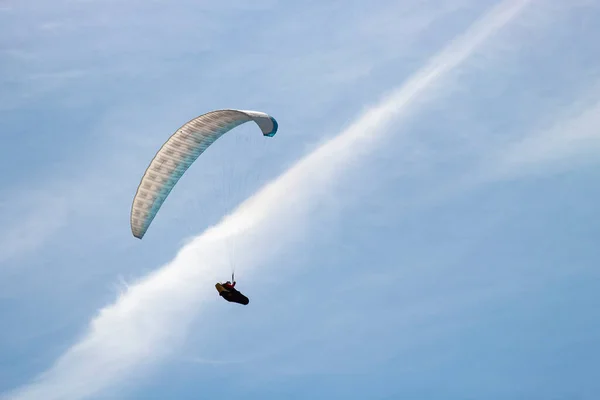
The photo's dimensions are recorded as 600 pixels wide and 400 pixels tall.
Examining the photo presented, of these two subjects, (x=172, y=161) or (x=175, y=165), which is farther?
(x=175, y=165)

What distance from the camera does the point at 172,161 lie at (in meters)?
89.6

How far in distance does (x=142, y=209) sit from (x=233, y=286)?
30.3ft

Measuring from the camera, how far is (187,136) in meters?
89.1

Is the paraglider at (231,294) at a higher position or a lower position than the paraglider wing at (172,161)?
lower

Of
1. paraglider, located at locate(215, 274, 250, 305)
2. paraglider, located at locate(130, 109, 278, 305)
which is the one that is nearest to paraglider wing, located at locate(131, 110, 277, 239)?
paraglider, located at locate(130, 109, 278, 305)

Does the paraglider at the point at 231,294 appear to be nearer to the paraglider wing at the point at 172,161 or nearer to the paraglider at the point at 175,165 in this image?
the paraglider at the point at 175,165

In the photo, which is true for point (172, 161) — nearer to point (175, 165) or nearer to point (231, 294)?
point (175, 165)

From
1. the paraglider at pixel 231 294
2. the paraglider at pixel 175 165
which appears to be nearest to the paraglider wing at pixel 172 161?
the paraglider at pixel 175 165

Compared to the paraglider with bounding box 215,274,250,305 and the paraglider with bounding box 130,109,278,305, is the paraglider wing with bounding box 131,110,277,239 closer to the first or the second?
the paraglider with bounding box 130,109,278,305

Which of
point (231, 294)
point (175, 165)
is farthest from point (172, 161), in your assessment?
point (231, 294)

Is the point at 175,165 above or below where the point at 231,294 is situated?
above

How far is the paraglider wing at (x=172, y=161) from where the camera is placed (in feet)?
291

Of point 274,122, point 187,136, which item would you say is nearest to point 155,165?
point 187,136

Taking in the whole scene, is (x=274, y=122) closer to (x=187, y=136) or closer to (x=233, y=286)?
(x=187, y=136)
